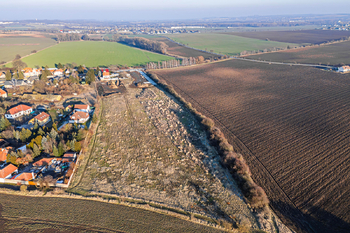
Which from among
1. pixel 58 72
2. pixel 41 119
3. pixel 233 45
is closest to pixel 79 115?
pixel 41 119

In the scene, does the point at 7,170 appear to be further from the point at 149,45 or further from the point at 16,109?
the point at 149,45

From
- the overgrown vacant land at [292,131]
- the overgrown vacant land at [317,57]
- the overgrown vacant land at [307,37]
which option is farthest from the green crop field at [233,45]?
the overgrown vacant land at [292,131]

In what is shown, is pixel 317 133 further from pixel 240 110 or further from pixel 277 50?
pixel 277 50

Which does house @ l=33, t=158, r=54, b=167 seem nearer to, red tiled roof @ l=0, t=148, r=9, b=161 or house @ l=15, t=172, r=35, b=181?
house @ l=15, t=172, r=35, b=181

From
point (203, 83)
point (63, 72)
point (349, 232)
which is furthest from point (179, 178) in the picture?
point (63, 72)

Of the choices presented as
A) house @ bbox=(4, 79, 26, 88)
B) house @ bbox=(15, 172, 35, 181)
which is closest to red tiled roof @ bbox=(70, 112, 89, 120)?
house @ bbox=(15, 172, 35, 181)

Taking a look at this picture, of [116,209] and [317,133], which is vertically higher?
[317,133]
